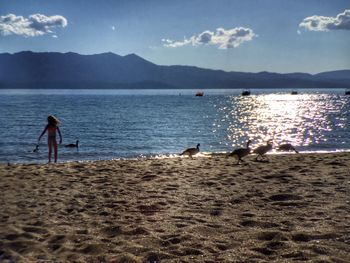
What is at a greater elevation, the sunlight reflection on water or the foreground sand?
the foreground sand

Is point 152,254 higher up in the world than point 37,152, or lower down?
higher up

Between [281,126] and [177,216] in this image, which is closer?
[177,216]

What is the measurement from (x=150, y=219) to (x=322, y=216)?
3.64 m

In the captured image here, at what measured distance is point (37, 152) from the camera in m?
25.1

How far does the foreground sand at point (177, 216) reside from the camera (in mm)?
5941

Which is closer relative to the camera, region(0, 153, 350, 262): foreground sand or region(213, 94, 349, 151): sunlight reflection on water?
region(0, 153, 350, 262): foreground sand

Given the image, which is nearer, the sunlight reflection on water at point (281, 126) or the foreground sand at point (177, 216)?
the foreground sand at point (177, 216)

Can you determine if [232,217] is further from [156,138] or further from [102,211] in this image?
[156,138]

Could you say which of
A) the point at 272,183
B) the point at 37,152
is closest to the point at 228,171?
the point at 272,183

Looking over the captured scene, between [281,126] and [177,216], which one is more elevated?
[177,216]

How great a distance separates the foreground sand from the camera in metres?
5.94

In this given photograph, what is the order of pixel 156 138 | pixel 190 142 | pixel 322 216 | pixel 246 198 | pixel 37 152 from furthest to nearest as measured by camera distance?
pixel 156 138, pixel 190 142, pixel 37 152, pixel 246 198, pixel 322 216

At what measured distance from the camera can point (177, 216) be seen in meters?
7.80

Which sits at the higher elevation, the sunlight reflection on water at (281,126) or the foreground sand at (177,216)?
the foreground sand at (177,216)
